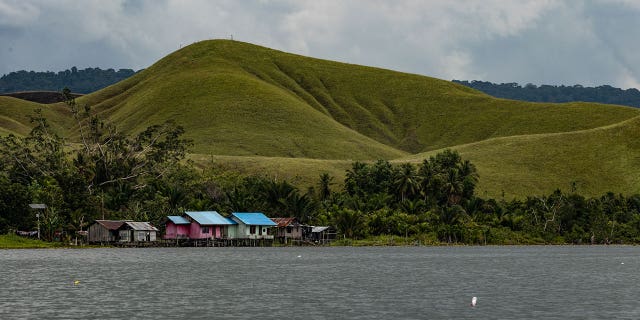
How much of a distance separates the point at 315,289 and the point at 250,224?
3598 inches

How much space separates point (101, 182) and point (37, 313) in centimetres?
12190

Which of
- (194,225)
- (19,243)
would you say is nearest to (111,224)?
(194,225)

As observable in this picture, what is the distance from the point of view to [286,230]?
173750 mm

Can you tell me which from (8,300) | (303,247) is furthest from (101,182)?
(8,300)

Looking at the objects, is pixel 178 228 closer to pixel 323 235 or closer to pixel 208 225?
pixel 208 225

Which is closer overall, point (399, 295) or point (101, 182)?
point (399, 295)

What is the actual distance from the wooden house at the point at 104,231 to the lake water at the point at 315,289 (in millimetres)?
30457

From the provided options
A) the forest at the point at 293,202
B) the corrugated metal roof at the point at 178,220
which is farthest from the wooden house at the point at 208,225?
the forest at the point at 293,202

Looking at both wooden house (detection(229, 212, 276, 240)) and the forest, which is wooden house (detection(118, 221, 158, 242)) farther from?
wooden house (detection(229, 212, 276, 240))

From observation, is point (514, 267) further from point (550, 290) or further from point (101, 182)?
point (101, 182)

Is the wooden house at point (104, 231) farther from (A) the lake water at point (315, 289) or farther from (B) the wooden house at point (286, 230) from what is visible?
(B) the wooden house at point (286, 230)

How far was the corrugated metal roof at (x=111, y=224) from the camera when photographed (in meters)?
153

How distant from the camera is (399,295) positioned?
7119 cm

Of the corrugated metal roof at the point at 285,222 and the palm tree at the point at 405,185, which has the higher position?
the palm tree at the point at 405,185
